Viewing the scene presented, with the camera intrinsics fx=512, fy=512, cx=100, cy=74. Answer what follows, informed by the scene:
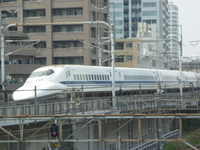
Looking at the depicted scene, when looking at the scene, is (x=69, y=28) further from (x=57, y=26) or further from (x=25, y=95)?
(x=25, y=95)

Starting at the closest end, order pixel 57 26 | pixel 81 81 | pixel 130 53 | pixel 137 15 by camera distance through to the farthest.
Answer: pixel 81 81, pixel 57 26, pixel 130 53, pixel 137 15

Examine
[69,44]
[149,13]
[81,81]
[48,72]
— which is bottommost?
[81,81]

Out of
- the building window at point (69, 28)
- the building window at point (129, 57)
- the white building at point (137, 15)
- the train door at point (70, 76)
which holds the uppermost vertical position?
the white building at point (137, 15)

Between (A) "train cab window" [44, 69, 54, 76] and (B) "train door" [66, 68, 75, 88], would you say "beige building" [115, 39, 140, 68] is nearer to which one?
(B) "train door" [66, 68, 75, 88]

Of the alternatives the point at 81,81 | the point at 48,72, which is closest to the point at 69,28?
the point at 81,81

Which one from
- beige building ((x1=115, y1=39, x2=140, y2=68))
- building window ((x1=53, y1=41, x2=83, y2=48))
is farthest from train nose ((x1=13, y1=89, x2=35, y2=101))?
beige building ((x1=115, y1=39, x2=140, y2=68))

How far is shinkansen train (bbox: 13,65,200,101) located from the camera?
3633 cm

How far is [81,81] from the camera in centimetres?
4178

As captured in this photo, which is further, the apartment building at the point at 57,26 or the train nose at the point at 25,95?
the apartment building at the point at 57,26

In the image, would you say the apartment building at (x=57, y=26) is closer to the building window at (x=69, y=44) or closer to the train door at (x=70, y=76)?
the building window at (x=69, y=44)

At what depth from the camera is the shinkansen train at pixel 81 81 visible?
36.3m

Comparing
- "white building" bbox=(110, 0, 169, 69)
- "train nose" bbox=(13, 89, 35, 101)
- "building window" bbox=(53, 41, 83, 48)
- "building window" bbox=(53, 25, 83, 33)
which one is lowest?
"train nose" bbox=(13, 89, 35, 101)

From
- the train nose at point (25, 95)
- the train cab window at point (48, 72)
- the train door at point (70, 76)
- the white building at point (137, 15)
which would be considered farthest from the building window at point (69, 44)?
the white building at point (137, 15)

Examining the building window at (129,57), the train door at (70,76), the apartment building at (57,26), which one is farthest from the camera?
the building window at (129,57)
